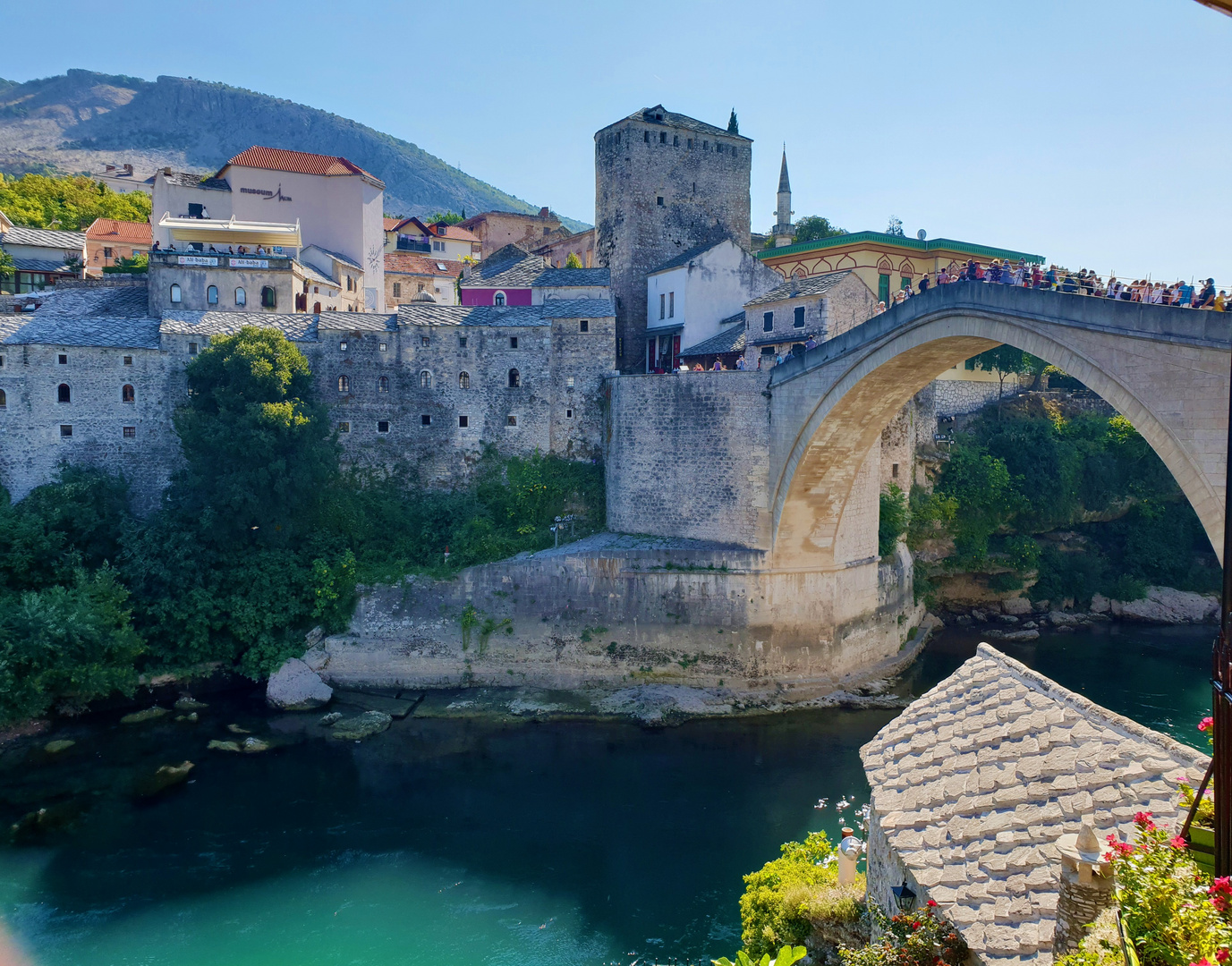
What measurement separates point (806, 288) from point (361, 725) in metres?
15.5

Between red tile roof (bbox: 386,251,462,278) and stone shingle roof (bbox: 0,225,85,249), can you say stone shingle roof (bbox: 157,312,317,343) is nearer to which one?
stone shingle roof (bbox: 0,225,85,249)

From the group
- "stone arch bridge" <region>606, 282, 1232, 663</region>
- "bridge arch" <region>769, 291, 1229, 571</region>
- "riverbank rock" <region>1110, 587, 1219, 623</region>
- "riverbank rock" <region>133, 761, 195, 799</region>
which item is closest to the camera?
"bridge arch" <region>769, 291, 1229, 571</region>

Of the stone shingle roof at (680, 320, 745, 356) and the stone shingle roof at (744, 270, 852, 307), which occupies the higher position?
the stone shingle roof at (744, 270, 852, 307)

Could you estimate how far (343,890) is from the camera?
1396 centimetres

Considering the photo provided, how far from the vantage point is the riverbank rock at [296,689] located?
20.4 meters

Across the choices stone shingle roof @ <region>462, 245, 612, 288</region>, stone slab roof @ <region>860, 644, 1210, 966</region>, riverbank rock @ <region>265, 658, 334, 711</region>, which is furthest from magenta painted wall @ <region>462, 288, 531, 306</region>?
stone slab roof @ <region>860, 644, 1210, 966</region>

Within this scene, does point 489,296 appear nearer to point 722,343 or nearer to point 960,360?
point 722,343

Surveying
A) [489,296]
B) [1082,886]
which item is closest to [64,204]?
[489,296]

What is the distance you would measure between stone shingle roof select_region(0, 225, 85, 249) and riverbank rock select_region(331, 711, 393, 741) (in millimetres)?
23990

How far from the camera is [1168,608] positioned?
27.6m

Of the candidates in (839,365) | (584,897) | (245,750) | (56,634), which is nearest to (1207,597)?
(839,365)

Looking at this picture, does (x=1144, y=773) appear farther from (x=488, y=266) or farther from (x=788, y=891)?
(x=488, y=266)

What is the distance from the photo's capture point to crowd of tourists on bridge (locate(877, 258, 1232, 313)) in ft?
37.2

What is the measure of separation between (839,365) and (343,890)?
1403cm
